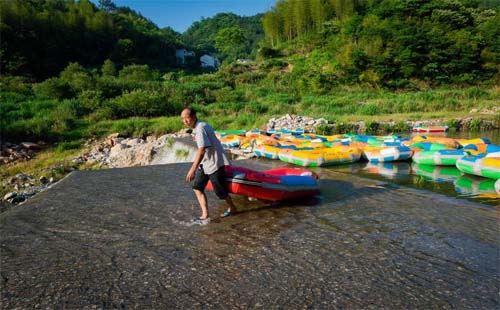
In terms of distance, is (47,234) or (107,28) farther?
(107,28)

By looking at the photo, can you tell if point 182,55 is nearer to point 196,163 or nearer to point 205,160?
point 205,160

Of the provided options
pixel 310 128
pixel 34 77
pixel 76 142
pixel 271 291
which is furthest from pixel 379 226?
pixel 34 77

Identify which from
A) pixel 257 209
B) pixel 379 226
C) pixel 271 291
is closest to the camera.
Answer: pixel 271 291

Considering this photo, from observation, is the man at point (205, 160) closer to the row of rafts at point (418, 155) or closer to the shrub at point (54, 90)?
the row of rafts at point (418, 155)

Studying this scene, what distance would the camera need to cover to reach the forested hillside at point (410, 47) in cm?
3497

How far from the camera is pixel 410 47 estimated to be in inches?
1396

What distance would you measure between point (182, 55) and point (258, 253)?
6956 centimetres

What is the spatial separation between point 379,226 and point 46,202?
5895 millimetres

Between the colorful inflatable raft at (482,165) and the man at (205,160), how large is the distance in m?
5.36

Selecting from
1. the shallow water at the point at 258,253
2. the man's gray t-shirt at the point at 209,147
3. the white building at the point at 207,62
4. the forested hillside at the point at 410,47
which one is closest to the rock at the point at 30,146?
the shallow water at the point at 258,253

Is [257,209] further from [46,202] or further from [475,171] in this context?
[475,171]

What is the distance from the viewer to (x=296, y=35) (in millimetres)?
54375

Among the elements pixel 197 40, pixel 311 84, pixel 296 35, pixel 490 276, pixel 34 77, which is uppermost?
pixel 197 40

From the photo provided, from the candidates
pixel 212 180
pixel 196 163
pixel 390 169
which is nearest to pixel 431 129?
pixel 390 169
